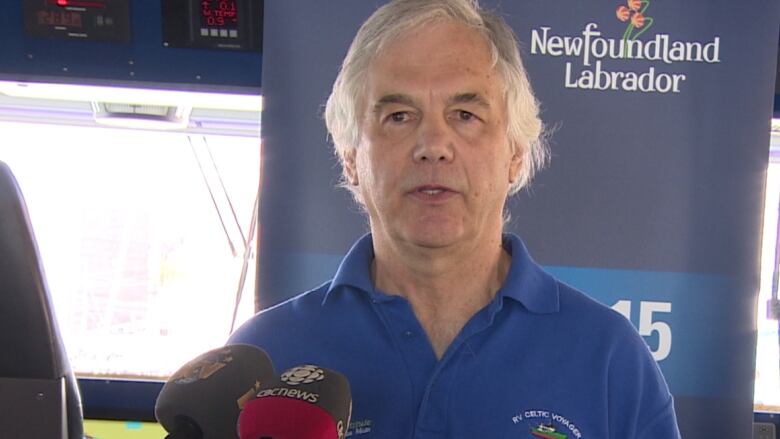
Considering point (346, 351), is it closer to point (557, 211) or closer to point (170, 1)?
point (557, 211)

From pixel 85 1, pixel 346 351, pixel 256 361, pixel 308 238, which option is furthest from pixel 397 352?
pixel 85 1

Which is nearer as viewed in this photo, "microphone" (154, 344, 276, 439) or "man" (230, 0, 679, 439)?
"microphone" (154, 344, 276, 439)

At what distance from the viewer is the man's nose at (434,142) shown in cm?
144

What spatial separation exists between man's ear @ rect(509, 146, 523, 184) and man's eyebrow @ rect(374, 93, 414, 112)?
24 centimetres

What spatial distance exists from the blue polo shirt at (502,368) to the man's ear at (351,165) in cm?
19

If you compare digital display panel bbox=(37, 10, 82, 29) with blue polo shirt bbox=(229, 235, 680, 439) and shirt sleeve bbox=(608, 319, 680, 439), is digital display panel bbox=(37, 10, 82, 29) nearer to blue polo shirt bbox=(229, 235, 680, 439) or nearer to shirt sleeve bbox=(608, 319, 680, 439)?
blue polo shirt bbox=(229, 235, 680, 439)

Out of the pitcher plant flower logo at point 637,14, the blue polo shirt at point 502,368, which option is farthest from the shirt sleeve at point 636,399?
the pitcher plant flower logo at point 637,14

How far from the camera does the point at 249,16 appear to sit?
302 centimetres

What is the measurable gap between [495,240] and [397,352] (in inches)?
10.7

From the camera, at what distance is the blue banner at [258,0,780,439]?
2594 mm

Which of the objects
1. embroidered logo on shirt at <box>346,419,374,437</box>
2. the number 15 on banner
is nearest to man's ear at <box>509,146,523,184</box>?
embroidered logo on shirt at <box>346,419,374,437</box>

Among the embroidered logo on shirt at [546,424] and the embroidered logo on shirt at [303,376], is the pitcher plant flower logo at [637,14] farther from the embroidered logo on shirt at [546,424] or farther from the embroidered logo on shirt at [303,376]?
the embroidered logo on shirt at [303,376]

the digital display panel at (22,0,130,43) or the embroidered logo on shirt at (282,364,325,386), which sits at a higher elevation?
the digital display panel at (22,0,130,43)

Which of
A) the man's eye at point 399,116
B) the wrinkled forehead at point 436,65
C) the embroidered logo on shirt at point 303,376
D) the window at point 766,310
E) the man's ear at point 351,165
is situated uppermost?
the wrinkled forehead at point 436,65
